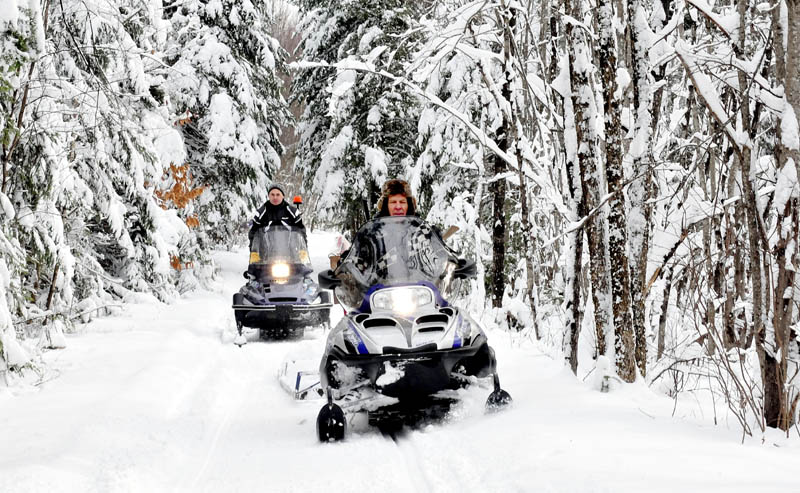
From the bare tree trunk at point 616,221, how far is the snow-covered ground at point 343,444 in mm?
301

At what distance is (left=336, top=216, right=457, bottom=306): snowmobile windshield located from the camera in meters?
5.49

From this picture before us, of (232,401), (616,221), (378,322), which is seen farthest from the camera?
(232,401)

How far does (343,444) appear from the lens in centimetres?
464

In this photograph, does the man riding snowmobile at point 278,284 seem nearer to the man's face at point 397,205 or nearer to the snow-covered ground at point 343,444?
the snow-covered ground at point 343,444

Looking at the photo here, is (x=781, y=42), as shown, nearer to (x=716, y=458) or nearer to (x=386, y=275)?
(x=716, y=458)

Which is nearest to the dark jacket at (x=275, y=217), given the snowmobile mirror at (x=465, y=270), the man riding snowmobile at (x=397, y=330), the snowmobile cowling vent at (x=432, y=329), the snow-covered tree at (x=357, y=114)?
the man riding snowmobile at (x=397, y=330)

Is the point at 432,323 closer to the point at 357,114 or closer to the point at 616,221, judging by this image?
the point at 616,221

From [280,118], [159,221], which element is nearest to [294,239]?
[159,221]

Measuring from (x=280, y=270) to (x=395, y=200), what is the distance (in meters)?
5.05

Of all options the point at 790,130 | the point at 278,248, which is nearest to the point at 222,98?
the point at 278,248

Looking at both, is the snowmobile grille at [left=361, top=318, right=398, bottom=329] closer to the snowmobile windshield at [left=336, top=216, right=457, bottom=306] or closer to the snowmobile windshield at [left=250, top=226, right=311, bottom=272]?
the snowmobile windshield at [left=336, top=216, right=457, bottom=306]

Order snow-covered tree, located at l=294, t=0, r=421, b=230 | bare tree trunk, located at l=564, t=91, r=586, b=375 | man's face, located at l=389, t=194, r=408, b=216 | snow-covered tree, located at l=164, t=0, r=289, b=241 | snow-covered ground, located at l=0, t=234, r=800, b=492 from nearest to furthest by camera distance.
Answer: snow-covered ground, located at l=0, t=234, r=800, b=492
bare tree trunk, located at l=564, t=91, r=586, b=375
man's face, located at l=389, t=194, r=408, b=216
snow-covered tree, located at l=164, t=0, r=289, b=241
snow-covered tree, located at l=294, t=0, r=421, b=230

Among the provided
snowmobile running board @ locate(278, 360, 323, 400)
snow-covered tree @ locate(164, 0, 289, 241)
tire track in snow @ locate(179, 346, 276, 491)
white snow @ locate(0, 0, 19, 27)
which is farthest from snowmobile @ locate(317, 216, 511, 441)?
snow-covered tree @ locate(164, 0, 289, 241)

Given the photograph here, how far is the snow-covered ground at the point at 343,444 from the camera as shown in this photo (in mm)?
3457
